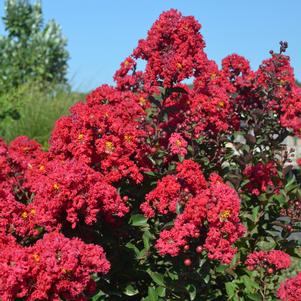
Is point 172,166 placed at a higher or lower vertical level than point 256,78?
lower

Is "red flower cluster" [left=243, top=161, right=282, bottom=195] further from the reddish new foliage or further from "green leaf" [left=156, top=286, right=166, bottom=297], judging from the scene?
"green leaf" [left=156, top=286, right=166, bottom=297]

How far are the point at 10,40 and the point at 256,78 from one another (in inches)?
645

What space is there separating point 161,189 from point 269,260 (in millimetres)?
764

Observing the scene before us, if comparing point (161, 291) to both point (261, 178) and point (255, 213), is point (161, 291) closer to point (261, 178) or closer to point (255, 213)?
point (255, 213)

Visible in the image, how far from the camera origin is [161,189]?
10.5ft

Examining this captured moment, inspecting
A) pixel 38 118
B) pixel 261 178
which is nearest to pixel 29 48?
pixel 38 118

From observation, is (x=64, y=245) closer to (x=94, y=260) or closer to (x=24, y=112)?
(x=94, y=260)

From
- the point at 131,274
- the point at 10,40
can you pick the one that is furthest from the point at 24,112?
the point at 131,274

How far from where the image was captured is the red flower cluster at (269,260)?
343 centimetres

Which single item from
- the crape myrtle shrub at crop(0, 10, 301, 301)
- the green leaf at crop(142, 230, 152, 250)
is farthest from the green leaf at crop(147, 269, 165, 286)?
the green leaf at crop(142, 230, 152, 250)

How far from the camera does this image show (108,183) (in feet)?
10.9

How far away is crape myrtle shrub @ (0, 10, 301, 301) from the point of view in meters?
2.87

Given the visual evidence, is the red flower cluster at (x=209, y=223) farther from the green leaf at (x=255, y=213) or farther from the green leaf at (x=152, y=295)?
the green leaf at (x=255, y=213)

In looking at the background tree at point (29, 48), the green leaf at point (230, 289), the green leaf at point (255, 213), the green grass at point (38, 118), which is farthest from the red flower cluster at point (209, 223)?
the background tree at point (29, 48)
